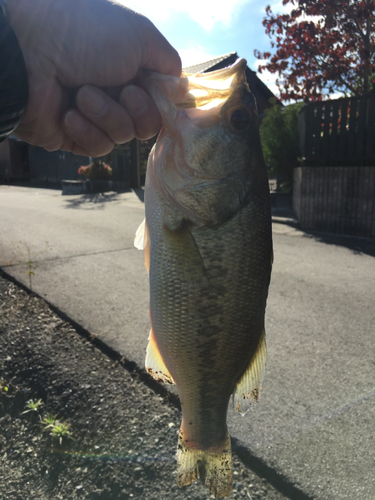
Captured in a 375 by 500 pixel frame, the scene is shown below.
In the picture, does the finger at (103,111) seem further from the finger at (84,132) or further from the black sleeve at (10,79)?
the black sleeve at (10,79)

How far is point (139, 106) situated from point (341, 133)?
8.21 m

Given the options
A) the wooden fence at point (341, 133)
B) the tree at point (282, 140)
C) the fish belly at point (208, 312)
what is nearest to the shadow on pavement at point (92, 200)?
the tree at point (282, 140)

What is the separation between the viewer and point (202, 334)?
1.36 m

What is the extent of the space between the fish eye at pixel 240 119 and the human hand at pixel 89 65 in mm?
334

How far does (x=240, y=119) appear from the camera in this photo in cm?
141

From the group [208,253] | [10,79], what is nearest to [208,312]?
[208,253]

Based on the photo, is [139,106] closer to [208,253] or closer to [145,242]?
[145,242]

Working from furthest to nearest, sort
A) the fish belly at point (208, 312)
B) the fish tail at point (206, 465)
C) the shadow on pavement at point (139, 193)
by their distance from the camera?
the shadow on pavement at point (139, 193), the fish tail at point (206, 465), the fish belly at point (208, 312)

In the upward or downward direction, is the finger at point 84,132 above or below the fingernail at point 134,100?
below

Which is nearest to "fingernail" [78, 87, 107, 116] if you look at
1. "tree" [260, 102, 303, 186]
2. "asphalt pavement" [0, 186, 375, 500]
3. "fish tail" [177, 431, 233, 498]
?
"fish tail" [177, 431, 233, 498]

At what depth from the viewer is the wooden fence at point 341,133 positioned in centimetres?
838

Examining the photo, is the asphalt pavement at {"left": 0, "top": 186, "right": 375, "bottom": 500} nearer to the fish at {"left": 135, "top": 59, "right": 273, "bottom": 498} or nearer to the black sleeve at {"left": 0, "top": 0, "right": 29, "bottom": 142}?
the fish at {"left": 135, "top": 59, "right": 273, "bottom": 498}

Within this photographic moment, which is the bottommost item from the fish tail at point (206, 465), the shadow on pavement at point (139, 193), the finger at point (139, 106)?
the fish tail at point (206, 465)

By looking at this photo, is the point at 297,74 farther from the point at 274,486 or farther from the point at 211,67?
the point at 274,486
